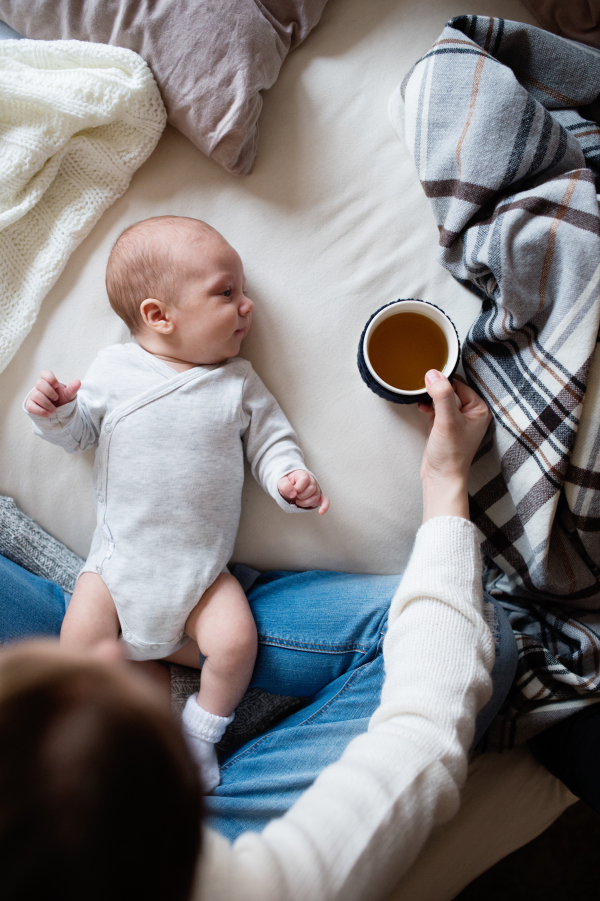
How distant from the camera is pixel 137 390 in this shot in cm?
91

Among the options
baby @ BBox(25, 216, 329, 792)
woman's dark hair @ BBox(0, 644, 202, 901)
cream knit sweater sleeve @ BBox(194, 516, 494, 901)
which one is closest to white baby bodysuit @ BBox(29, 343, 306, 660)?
baby @ BBox(25, 216, 329, 792)

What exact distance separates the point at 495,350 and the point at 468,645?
0.48 metres

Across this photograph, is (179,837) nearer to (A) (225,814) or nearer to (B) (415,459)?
(A) (225,814)

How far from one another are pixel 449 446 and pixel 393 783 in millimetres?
471

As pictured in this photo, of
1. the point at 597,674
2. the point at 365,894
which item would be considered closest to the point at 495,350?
the point at 597,674

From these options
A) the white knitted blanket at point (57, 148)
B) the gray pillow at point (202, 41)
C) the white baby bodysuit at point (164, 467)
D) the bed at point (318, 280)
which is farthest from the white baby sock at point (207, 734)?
the gray pillow at point (202, 41)

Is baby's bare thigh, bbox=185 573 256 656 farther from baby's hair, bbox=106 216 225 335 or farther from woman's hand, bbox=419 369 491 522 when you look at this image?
baby's hair, bbox=106 216 225 335

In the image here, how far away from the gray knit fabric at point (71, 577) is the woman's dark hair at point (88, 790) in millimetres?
514

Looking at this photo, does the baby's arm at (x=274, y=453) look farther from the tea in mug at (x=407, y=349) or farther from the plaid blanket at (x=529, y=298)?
the plaid blanket at (x=529, y=298)

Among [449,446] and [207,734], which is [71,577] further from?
[449,446]

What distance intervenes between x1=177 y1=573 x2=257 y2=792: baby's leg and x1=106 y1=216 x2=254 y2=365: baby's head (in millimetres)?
435

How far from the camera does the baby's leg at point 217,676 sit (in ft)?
2.74

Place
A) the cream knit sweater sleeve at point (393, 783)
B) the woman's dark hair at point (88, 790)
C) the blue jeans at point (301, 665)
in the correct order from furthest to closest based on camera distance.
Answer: the blue jeans at point (301, 665)
the cream knit sweater sleeve at point (393, 783)
the woman's dark hair at point (88, 790)

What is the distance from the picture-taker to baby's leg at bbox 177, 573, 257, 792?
0.84 meters
